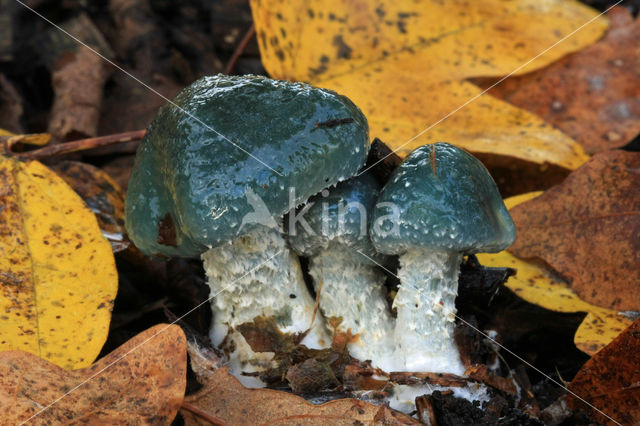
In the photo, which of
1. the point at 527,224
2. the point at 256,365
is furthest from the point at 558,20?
the point at 256,365

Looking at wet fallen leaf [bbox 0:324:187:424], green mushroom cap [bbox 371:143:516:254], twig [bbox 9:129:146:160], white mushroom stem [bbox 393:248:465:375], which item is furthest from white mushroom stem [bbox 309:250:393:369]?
twig [bbox 9:129:146:160]

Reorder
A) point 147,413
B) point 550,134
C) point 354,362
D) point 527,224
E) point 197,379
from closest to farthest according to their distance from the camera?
point 147,413 → point 197,379 → point 354,362 → point 527,224 → point 550,134

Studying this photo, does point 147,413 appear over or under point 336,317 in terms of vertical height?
over

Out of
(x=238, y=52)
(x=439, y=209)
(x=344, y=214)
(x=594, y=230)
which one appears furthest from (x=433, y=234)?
(x=238, y=52)

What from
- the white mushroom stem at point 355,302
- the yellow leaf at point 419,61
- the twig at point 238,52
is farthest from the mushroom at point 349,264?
the twig at point 238,52

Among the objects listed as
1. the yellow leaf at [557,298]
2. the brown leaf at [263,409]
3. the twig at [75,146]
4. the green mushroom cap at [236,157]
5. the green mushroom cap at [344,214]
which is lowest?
the yellow leaf at [557,298]

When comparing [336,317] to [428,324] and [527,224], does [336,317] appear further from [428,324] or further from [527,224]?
[527,224]

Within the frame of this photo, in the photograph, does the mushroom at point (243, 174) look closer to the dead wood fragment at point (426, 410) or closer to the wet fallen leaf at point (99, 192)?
the dead wood fragment at point (426, 410)
